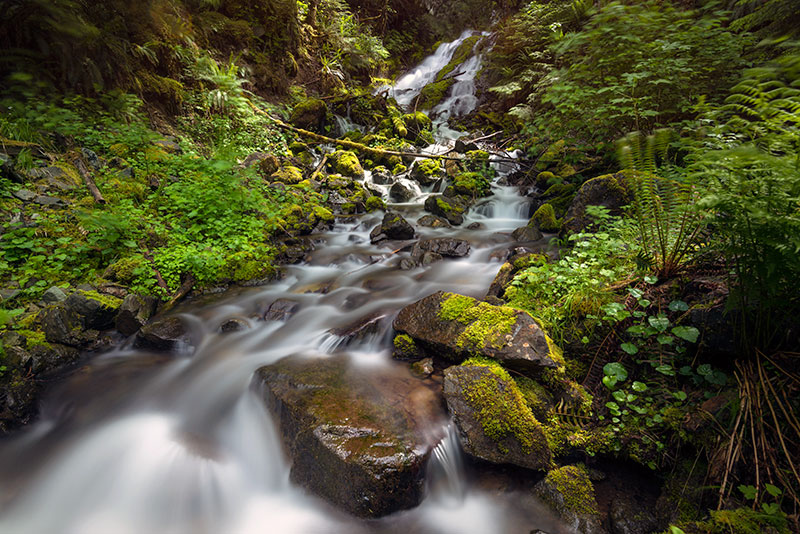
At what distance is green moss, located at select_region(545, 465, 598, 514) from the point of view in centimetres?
210

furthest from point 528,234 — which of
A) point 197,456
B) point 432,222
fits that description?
point 197,456

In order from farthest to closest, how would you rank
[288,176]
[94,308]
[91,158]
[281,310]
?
[288,176] < [91,158] < [281,310] < [94,308]

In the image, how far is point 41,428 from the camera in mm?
2922

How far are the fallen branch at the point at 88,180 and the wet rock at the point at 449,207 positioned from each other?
673 centimetres

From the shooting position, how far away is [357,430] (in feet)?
8.02

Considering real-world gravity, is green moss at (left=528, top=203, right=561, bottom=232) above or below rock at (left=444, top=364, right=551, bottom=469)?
below

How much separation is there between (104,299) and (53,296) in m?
0.44

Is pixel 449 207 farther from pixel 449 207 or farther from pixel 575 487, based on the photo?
pixel 575 487

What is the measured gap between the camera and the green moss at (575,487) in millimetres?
2098

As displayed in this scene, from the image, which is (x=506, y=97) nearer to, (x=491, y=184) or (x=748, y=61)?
(x=491, y=184)

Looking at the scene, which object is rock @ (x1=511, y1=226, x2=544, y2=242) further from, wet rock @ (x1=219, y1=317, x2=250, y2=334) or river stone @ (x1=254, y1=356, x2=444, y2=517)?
wet rock @ (x1=219, y1=317, x2=250, y2=334)

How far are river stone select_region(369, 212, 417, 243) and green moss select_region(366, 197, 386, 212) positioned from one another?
164cm

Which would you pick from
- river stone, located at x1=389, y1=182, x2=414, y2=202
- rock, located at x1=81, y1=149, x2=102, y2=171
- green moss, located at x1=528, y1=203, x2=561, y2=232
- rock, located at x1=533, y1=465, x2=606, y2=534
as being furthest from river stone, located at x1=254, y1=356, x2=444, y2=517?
river stone, located at x1=389, y1=182, x2=414, y2=202

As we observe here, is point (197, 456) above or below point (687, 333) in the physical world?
above
